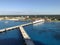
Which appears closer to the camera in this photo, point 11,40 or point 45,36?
point 11,40

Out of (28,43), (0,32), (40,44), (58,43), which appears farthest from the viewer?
(0,32)

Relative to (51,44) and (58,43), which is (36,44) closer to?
(51,44)

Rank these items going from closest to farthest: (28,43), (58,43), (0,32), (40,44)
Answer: (28,43)
(40,44)
(58,43)
(0,32)

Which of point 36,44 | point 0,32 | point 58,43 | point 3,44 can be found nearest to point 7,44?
point 3,44

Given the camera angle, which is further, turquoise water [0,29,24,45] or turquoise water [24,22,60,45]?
turquoise water [24,22,60,45]

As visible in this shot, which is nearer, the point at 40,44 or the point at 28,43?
the point at 28,43

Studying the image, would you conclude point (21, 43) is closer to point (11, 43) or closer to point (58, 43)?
point (11, 43)

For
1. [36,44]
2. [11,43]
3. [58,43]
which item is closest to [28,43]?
[36,44]

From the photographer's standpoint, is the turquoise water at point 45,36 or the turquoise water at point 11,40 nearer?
the turquoise water at point 11,40

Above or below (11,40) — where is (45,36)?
below
